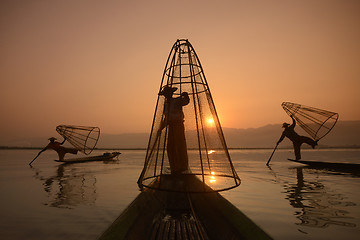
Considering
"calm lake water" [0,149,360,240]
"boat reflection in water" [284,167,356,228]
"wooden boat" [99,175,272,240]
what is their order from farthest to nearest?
"boat reflection in water" [284,167,356,228] → "calm lake water" [0,149,360,240] → "wooden boat" [99,175,272,240]

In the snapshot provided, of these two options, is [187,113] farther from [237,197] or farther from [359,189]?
[359,189]

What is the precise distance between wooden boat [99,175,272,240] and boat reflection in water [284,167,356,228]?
195 centimetres

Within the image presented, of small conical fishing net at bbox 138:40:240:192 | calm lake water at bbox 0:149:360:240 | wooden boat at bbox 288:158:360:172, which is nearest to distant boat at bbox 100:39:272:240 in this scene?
small conical fishing net at bbox 138:40:240:192

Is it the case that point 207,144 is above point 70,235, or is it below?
above

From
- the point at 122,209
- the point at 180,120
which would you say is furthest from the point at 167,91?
the point at 122,209

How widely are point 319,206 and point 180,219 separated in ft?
12.0

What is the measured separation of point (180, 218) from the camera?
122 inches

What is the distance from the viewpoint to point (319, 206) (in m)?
4.71

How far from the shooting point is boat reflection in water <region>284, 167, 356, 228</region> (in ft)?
12.4

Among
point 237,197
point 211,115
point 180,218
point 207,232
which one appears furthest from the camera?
point 237,197

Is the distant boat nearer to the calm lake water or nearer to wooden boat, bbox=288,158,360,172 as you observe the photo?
the calm lake water

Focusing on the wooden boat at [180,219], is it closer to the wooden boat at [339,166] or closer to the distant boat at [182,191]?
the distant boat at [182,191]

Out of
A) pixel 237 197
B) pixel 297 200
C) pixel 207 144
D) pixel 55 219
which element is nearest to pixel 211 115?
pixel 207 144

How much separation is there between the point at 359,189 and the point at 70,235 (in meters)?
8.33
